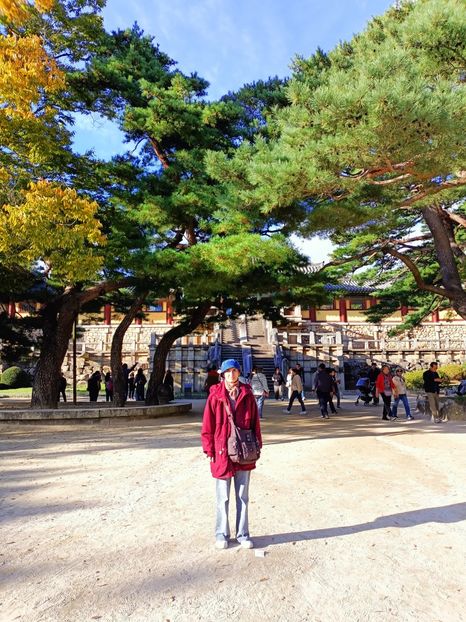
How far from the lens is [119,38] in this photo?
36.9 ft

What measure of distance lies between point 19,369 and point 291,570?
79.8ft

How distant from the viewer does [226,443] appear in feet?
10.5

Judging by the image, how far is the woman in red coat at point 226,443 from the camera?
10.5 ft

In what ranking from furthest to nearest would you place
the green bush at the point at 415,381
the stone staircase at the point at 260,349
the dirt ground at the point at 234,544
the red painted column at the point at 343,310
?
the red painted column at the point at 343,310 < the stone staircase at the point at 260,349 < the green bush at the point at 415,381 < the dirt ground at the point at 234,544

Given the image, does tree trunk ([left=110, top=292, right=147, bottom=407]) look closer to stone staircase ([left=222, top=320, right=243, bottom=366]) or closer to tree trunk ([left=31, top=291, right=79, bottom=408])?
tree trunk ([left=31, top=291, right=79, bottom=408])

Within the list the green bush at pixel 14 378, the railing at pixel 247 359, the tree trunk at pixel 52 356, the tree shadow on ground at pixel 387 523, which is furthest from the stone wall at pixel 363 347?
the tree shadow on ground at pixel 387 523

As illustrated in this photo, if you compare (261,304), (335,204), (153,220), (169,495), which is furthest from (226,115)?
(169,495)

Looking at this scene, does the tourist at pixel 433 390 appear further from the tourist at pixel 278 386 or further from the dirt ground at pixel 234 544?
the tourist at pixel 278 386

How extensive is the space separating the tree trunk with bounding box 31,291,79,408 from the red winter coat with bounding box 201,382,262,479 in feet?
27.5

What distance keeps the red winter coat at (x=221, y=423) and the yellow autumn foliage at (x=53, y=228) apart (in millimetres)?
4877

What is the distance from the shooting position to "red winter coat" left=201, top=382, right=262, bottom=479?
3215 mm

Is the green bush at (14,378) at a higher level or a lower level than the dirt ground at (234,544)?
higher

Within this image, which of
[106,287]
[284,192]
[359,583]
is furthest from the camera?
[106,287]

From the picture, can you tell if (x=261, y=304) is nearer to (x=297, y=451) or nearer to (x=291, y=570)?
(x=297, y=451)
